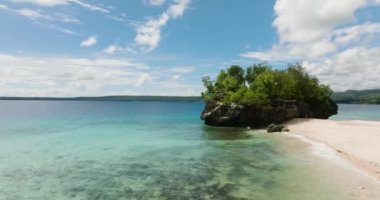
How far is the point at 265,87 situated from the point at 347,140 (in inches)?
1099

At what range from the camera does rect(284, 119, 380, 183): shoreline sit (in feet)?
85.4

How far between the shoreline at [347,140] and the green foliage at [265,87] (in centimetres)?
808

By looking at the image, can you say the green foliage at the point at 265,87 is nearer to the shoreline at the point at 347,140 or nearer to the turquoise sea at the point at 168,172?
the shoreline at the point at 347,140

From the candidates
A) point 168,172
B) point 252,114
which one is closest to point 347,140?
point 168,172

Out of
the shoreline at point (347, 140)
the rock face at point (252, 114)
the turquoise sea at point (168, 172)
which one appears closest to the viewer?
the turquoise sea at point (168, 172)

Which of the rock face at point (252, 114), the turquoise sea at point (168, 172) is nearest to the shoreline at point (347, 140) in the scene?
the turquoise sea at point (168, 172)

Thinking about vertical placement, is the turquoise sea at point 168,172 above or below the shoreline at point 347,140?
below

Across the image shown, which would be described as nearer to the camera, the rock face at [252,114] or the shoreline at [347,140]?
the shoreline at [347,140]

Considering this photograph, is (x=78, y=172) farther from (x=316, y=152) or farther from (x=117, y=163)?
(x=316, y=152)

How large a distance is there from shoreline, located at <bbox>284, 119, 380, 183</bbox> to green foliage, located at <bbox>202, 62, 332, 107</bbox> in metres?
8.08

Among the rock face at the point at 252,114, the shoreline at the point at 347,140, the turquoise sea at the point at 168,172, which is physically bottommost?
the turquoise sea at the point at 168,172

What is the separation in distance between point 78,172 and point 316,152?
21568mm

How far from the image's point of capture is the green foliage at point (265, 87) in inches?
2413

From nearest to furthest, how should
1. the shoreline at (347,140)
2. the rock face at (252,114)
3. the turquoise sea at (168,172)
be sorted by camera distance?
the turquoise sea at (168,172) < the shoreline at (347,140) < the rock face at (252,114)
